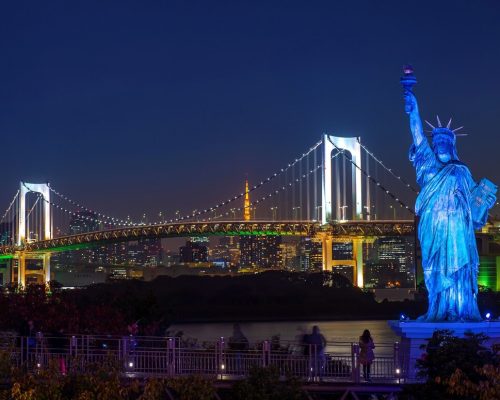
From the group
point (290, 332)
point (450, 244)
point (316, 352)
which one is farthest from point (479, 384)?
point (290, 332)

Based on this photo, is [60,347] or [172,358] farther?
[60,347]

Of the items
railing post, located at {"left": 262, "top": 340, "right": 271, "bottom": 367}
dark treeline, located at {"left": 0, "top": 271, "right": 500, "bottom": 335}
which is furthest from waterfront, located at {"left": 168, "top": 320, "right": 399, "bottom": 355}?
railing post, located at {"left": 262, "top": 340, "right": 271, "bottom": 367}

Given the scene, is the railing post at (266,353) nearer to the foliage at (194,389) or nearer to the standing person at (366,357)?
the standing person at (366,357)

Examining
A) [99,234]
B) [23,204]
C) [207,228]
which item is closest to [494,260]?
[207,228]

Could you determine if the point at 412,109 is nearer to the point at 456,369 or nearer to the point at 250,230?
the point at 456,369

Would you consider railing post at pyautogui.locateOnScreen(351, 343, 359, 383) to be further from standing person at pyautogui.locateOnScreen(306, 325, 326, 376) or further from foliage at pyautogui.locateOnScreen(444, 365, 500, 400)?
foliage at pyautogui.locateOnScreen(444, 365, 500, 400)
